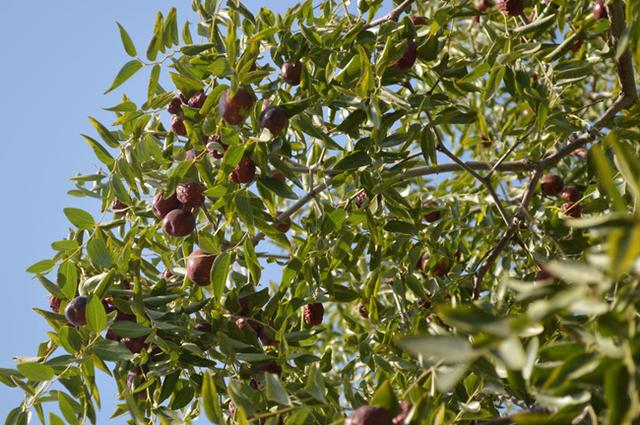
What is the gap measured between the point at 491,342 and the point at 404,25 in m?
1.46

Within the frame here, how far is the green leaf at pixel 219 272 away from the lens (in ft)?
6.43

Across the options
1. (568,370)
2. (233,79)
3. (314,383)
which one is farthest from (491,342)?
(233,79)

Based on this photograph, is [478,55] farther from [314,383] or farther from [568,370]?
[568,370]

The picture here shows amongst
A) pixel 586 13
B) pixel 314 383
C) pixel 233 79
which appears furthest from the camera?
pixel 586 13

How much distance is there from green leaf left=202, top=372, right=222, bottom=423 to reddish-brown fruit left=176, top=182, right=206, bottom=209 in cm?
86

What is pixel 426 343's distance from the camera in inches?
34.6

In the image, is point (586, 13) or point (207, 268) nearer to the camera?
point (207, 268)

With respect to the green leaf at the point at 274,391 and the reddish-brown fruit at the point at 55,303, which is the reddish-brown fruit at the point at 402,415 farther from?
the reddish-brown fruit at the point at 55,303

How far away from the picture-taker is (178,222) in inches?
83.6

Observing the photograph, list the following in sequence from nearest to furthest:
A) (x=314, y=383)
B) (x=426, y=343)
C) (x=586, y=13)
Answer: (x=426, y=343) → (x=314, y=383) → (x=586, y=13)

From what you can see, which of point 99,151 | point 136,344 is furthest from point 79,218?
point 136,344

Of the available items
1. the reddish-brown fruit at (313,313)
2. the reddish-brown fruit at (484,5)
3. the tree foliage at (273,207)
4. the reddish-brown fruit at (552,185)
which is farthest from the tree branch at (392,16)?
the reddish-brown fruit at (552,185)

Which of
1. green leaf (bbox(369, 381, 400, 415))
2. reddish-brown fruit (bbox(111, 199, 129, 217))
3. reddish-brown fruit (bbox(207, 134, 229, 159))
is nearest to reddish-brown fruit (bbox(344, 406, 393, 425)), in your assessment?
green leaf (bbox(369, 381, 400, 415))

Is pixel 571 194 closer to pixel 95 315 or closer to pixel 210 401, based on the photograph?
pixel 95 315
